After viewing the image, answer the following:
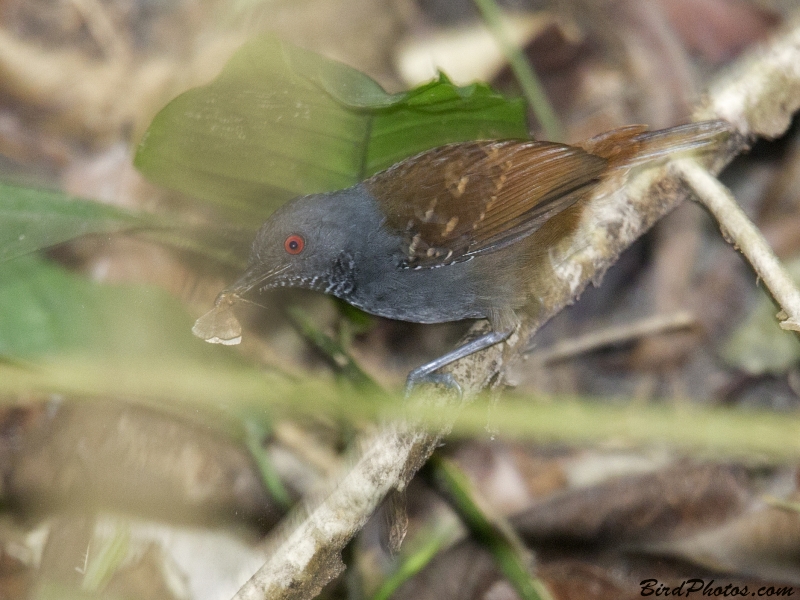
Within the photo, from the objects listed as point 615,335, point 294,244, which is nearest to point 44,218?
point 294,244

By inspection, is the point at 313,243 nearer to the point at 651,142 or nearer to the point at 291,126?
the point at 291,126

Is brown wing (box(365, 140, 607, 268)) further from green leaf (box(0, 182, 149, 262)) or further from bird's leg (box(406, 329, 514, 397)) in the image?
green leaf (box(0, 182, 149, 262))

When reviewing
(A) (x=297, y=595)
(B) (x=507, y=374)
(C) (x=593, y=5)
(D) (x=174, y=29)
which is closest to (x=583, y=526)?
(B) (x=507, y=374)

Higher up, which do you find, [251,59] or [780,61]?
[251,59]

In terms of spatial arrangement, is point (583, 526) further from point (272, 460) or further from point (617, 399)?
point (272, 460)

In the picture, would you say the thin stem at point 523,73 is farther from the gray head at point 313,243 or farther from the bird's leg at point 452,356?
the bird's leg at point 452,356

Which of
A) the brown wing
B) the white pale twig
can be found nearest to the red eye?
the brown wing
